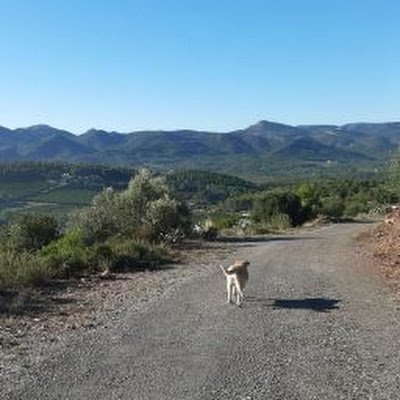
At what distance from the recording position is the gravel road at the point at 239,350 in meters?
9.34

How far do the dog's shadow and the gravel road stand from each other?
0.02 meters

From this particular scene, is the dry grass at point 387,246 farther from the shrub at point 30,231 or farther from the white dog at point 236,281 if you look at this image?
the shrub at point 30,231

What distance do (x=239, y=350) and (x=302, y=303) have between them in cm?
453

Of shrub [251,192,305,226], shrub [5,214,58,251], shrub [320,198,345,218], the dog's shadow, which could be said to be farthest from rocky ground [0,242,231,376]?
shrub [320,198,345,218]

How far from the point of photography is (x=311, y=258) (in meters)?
24.7

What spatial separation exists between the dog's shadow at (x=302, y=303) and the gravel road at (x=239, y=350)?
2 centimetres

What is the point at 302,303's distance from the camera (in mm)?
15633

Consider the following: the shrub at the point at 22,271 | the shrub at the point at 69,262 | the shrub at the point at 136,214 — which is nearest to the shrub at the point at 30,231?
the shrub at the point at 136,214

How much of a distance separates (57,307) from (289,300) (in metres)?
4.64

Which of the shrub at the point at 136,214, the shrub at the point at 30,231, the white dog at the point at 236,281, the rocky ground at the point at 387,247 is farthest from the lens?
the shrub at the point at 136,214

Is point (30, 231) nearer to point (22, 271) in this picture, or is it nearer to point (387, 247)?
point (22, 271)

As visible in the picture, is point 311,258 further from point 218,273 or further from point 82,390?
point 82,390

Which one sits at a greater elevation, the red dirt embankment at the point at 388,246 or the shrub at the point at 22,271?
the shrub at the point at 22,271

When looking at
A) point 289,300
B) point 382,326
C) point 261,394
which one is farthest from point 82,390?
point 289,300
